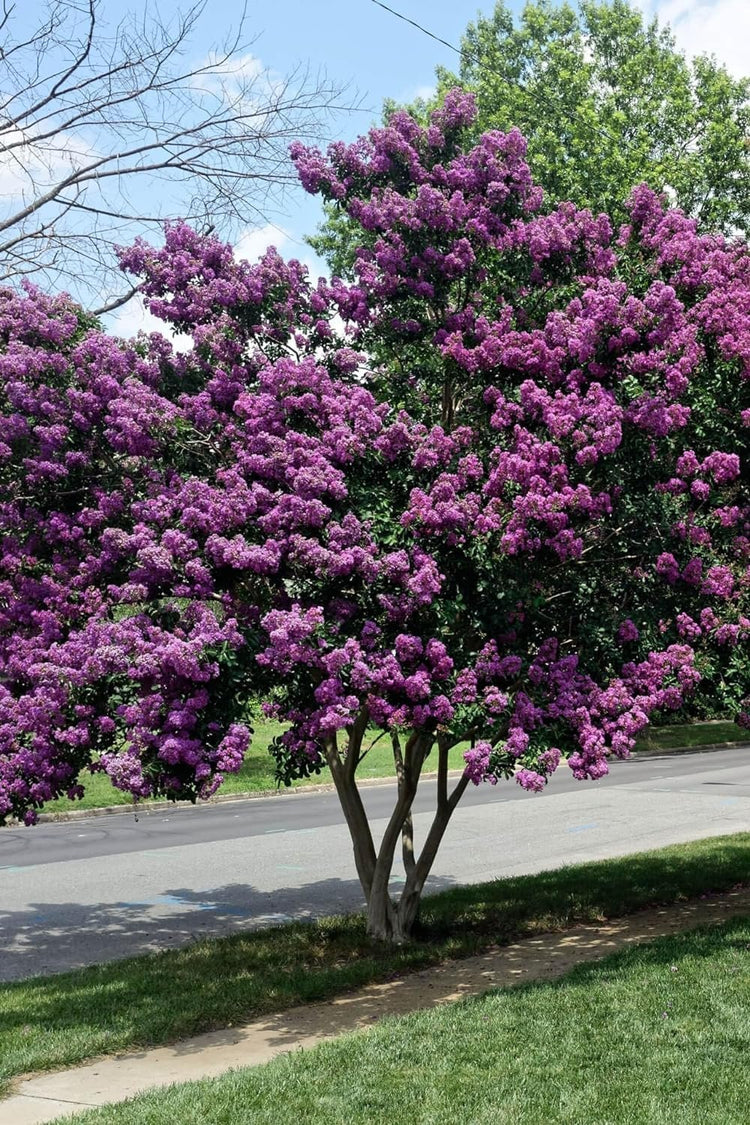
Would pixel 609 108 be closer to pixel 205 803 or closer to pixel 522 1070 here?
pixel 205 803

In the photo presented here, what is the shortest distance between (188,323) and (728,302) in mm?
3739

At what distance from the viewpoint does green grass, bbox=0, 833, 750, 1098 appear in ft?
24.3

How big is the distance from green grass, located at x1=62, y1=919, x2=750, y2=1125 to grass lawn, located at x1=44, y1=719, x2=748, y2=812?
256 inches

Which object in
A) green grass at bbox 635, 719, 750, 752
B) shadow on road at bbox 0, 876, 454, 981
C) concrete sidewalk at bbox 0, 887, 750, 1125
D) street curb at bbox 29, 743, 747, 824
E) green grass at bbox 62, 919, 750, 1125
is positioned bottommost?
green grass at bbox 62, 919, 750, 1125

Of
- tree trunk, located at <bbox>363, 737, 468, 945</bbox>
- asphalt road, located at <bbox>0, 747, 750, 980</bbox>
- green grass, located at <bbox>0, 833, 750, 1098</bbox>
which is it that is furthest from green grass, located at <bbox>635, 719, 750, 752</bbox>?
tree trunk, located at <bbox>363, 737, 468, 945</bbox>

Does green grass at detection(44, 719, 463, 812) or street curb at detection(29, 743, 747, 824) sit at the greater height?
green grass at detection(44, 719, 463, 812)

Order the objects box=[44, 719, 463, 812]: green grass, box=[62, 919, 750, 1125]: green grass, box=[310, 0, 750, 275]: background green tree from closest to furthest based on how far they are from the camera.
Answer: box=[62, 919, 750, 1125]: green grass < box=[44, 719, 463, 812]: green grass < box=[310, 0, 750, 275]: background green tree

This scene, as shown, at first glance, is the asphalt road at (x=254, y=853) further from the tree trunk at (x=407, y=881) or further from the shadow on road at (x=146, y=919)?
the tree trunk at (x=407, y=881)

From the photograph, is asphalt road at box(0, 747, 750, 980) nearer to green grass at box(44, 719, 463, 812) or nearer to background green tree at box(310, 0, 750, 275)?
green grass at box(44, 719, 463, 812)

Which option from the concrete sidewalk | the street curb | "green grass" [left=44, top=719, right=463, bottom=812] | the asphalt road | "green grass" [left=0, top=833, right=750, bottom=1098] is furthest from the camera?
"green grass" [left=44, top=719, right=463, bottom=812]

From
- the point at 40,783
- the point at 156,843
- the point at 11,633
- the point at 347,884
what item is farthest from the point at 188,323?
the point at 156,843

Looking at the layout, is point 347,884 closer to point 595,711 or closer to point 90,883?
point 90,883

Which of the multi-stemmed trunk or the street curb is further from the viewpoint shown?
the street curb

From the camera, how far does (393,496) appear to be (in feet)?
26.4
